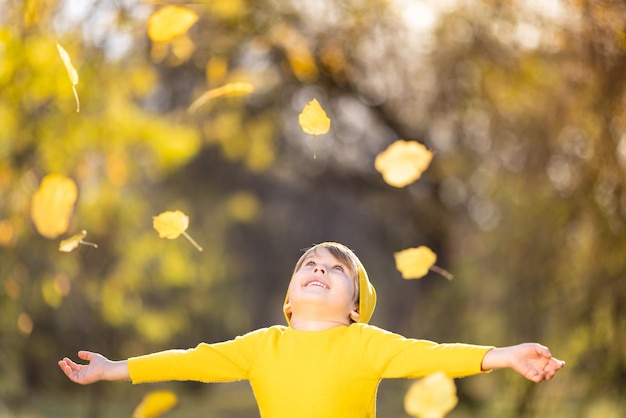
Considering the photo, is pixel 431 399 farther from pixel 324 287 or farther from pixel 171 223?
pixel 171 223

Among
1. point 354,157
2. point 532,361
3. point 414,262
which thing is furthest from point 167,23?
point 354,157

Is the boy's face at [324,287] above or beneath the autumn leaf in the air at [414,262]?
above

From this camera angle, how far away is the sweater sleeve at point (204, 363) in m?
2.80

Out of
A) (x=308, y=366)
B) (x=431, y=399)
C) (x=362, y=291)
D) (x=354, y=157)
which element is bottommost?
(x=354, y=157)

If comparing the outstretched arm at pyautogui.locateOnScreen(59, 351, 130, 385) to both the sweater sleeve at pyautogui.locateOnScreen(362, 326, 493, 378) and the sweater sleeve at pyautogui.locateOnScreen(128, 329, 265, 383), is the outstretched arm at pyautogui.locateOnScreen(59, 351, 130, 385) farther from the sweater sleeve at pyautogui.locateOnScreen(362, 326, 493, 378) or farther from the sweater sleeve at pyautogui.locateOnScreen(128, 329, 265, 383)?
the sweater sleeve at pyautogui.locateOnScreen(362, 326, 493, 378)

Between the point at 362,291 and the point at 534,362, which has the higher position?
the point at 534,362

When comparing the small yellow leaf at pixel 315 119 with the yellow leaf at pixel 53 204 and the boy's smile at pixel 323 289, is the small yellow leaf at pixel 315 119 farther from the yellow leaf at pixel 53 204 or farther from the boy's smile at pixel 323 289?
the yellow leaf at pixel 53 204

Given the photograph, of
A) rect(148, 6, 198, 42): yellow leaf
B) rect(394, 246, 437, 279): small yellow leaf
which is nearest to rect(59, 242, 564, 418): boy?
rect(394, 246, 437, 279): small yellow leaf

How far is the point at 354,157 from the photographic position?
12.1 m

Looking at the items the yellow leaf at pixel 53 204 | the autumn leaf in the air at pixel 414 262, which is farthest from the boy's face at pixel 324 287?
the yellow leaf at pixel 53 204

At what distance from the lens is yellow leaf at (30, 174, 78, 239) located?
6457 mm

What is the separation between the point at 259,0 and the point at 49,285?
296cm

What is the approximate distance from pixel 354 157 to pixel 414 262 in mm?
7818

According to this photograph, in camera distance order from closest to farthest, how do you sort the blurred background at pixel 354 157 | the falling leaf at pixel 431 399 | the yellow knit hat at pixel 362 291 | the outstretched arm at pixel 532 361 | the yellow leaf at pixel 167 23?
the outstretched arm at pixel 532 361, the yellow knit hat at pixel 362 291, the falling leaf at pixel 431 399, the yellow leaf at pixel 167 23, the blurred background at pixel 354 157
